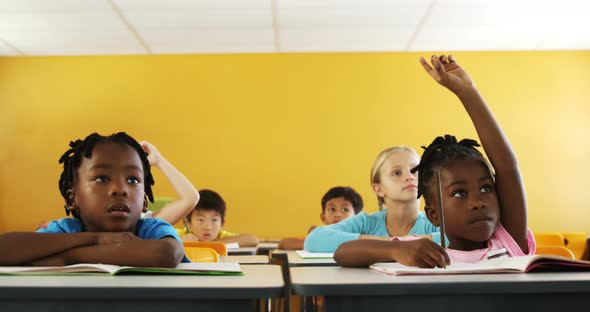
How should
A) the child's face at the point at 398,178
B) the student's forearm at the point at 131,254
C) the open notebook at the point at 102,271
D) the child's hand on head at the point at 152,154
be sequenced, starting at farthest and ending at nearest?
1. the child's face at the point at 398,178
2. the child's hand on head at the point at 152,154
3. the student's forearm at the point at 131,254
4. the open notebook at the point at 102,271

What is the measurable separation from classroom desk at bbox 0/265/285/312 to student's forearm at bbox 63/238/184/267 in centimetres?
25

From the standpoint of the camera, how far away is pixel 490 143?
152 cm

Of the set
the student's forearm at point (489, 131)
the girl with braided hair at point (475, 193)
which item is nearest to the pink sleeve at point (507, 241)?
the girl with braided hair at point (475, 193)

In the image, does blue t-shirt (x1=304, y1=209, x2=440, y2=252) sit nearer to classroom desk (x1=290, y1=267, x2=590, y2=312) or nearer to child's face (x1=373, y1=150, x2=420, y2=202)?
child's face (x1=373, y1=150, x2=420, y2=202)

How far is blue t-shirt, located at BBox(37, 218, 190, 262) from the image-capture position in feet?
4.63

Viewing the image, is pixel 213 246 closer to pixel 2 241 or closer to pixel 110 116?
pixel 2 241

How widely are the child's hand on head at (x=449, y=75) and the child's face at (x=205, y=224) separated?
93.8 inches

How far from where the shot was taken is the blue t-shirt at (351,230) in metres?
2.09

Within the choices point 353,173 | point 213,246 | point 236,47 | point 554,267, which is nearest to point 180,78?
point 236,47

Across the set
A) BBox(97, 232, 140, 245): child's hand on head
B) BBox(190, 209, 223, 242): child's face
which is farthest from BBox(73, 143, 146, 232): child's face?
BBox(190, 209, 223, 242): child's face

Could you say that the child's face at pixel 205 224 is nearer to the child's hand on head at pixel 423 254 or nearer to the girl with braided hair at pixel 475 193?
the girl with braided hair at pixel 475 193

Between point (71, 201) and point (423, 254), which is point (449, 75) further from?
point (71, 201)

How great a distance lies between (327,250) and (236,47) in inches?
151

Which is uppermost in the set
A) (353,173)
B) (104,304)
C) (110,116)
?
(110,116)
